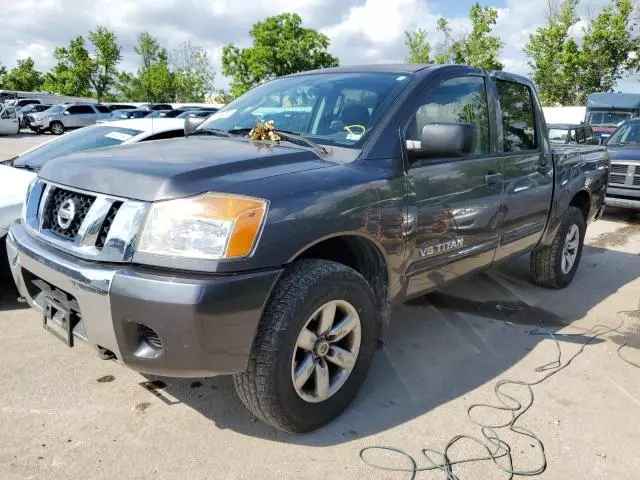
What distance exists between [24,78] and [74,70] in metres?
13.5

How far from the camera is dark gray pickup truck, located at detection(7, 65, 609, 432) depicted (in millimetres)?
2178

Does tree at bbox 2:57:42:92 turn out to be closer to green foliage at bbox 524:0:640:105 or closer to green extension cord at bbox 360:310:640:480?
green foliage at bbox 524:0:640:105

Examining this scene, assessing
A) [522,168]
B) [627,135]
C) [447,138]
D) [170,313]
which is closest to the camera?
[170,313]

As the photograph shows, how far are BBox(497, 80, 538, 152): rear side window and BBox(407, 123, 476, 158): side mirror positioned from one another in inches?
44.7

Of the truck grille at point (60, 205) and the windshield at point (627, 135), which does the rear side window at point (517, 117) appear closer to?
the truck grille at point (60, 205)

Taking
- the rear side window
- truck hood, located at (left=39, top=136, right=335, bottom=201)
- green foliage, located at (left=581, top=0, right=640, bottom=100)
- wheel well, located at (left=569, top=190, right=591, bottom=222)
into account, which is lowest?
wheel well, located at (left=569, top=190, right=591, bottom=222)

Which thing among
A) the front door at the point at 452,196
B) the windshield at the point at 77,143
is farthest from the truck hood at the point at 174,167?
the windshield at the point at 77,143

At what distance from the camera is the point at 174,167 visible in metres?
2.38

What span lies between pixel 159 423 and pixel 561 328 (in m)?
3.04

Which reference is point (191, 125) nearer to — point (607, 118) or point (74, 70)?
point (607, 118)

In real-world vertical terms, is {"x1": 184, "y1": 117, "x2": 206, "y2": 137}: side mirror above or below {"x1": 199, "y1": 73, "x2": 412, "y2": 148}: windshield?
below

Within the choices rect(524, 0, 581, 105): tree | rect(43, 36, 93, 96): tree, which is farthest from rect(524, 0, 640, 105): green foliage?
rect(43, 36, 93, 96): tree

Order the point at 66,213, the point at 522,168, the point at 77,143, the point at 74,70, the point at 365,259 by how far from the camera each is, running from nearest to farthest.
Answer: the point at 66,213, the point at 365,259, the point at 522,168, the point at 77,143, the point at 74,70

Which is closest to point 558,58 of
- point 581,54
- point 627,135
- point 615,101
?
point 581,54
